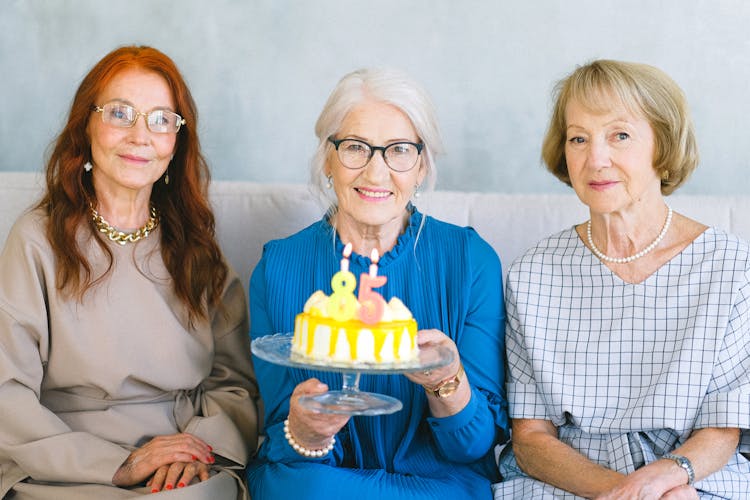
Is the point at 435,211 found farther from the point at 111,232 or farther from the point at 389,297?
the point at 111,232

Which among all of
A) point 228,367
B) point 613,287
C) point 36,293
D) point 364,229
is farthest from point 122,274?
point 613,287

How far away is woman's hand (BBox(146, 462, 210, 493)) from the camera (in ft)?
7.45

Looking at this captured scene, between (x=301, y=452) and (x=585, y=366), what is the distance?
2.25 feet

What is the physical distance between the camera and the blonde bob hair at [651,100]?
226 cm

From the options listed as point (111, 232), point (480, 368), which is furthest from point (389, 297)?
point (111, 232)

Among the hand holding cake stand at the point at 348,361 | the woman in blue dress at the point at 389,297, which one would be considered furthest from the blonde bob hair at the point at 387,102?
the hand holding cake stand at the point at 348,361

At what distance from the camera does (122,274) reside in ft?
8.05

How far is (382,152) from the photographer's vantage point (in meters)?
2.29

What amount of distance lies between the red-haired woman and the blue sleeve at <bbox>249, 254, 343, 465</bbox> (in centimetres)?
14

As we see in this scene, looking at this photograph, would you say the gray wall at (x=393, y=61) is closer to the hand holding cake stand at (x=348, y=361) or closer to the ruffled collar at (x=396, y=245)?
the ruffled collar at (x=396, y=245)

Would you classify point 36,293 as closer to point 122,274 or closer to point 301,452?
point 122,274

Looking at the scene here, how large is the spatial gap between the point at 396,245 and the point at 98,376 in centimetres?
78

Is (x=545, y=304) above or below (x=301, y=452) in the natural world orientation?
above

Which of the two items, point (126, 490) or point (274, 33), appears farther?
point (274, 33)
